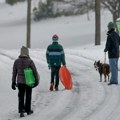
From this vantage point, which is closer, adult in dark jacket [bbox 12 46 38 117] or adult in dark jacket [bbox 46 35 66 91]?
adult in dark jacket [bbox 12 46 38 117]

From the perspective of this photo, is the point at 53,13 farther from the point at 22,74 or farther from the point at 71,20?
the point at 22,74

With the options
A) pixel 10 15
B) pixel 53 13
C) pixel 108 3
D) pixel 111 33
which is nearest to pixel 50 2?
pixel 53 13

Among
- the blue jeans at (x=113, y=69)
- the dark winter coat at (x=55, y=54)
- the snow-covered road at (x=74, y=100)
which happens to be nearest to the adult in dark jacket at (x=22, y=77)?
the snow-covered road at (x=74, y=100)

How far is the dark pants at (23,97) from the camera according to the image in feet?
35.9

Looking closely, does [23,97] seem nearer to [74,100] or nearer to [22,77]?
[22,77]

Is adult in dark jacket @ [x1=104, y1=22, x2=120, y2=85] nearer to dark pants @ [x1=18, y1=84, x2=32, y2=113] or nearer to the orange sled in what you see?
the orange sled

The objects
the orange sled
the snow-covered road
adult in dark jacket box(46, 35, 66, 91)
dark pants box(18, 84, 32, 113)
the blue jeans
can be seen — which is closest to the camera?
the snow-covered road

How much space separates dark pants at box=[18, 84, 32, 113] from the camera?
10953 millimetres

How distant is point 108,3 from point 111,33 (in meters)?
31.0

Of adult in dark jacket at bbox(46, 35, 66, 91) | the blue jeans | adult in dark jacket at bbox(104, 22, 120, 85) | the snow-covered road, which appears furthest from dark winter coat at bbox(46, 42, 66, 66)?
the blue jeans

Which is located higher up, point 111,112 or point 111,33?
point 111,33

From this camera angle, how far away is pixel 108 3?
45.3 m

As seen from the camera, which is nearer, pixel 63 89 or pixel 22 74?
pixel 22 74

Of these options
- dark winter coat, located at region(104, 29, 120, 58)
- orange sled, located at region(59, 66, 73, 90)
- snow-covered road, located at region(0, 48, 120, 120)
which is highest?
dark winter coat, located at region(104, 29, 120, 58)
